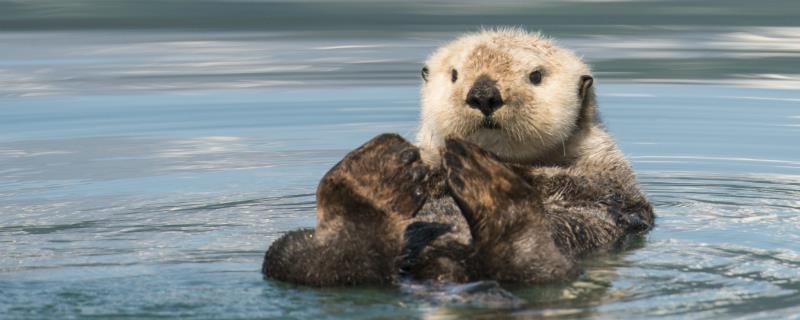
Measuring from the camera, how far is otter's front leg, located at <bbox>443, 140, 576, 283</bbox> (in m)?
4.85

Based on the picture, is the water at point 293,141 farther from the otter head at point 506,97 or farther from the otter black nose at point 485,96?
the otter black nose at point 485,96

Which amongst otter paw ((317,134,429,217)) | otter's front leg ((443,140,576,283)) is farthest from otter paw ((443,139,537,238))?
otter paw ((317,134,429,217))

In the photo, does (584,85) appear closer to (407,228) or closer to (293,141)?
(407,228)

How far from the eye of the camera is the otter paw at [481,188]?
15.9ft

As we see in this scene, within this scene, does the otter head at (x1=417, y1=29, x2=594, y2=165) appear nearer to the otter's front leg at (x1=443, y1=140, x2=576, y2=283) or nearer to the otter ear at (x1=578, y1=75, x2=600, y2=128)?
the otter ear at (x1=578, y1=75, x2=600, y2=128)

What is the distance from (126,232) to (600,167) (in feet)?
6.23

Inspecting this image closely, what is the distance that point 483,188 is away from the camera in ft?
15.9

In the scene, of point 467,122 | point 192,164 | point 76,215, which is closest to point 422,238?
point 467,122

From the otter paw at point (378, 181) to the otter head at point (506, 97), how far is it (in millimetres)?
799

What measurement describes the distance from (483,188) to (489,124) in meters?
1.00

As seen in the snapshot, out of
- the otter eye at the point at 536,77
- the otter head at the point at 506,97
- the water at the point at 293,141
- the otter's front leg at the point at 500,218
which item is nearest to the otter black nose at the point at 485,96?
the otter head at the point at 506,97

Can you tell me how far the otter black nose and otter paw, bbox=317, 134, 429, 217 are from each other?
0.78m

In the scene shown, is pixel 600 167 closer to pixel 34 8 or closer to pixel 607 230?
pixel 607 230

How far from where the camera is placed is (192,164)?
7980 mm
